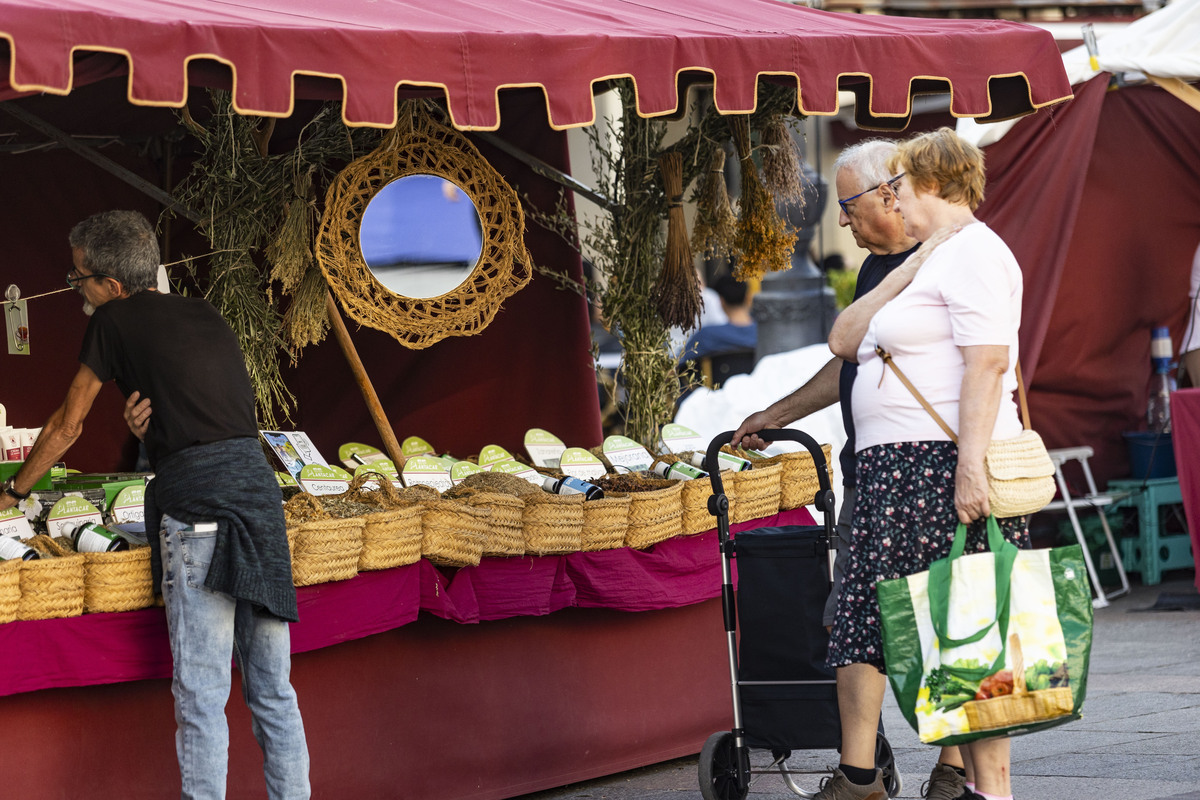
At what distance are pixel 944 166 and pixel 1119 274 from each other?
520cm

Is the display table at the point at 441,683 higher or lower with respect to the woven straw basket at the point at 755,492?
lower

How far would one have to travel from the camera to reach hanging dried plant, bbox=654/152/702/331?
536cm

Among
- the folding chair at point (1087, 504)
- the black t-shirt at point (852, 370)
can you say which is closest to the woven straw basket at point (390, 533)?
the black t-shirt at point (852, 370)

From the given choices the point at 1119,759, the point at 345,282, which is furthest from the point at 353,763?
the point at 1119,759

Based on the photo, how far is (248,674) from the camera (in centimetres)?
376

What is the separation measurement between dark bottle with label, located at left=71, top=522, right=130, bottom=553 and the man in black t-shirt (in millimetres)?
189

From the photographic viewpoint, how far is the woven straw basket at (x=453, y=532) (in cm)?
420

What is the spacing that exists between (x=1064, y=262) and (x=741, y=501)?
11.7 ft

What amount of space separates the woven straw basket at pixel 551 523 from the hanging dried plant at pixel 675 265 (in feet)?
3.81

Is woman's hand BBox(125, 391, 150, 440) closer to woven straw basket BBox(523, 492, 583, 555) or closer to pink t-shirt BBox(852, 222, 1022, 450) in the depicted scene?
woven straw basket BBox(523, 492, 583, 555)

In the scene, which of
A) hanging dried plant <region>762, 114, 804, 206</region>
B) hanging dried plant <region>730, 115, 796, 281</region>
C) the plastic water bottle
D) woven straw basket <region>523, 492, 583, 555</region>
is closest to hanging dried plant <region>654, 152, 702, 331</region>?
hanging dried plant <region>730, 115, 796, 281</region>

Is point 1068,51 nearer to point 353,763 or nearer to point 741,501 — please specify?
point 741,501

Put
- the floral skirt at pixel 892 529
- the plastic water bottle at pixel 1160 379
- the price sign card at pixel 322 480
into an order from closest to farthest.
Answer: the floral skirt at pixel 892 529 → the price sign card at pixel 322 480 → the plastic water bottle at pixel 1160 379

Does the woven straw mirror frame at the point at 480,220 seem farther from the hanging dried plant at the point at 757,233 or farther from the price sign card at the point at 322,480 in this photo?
the hanging dried plant at the point at 757,233
